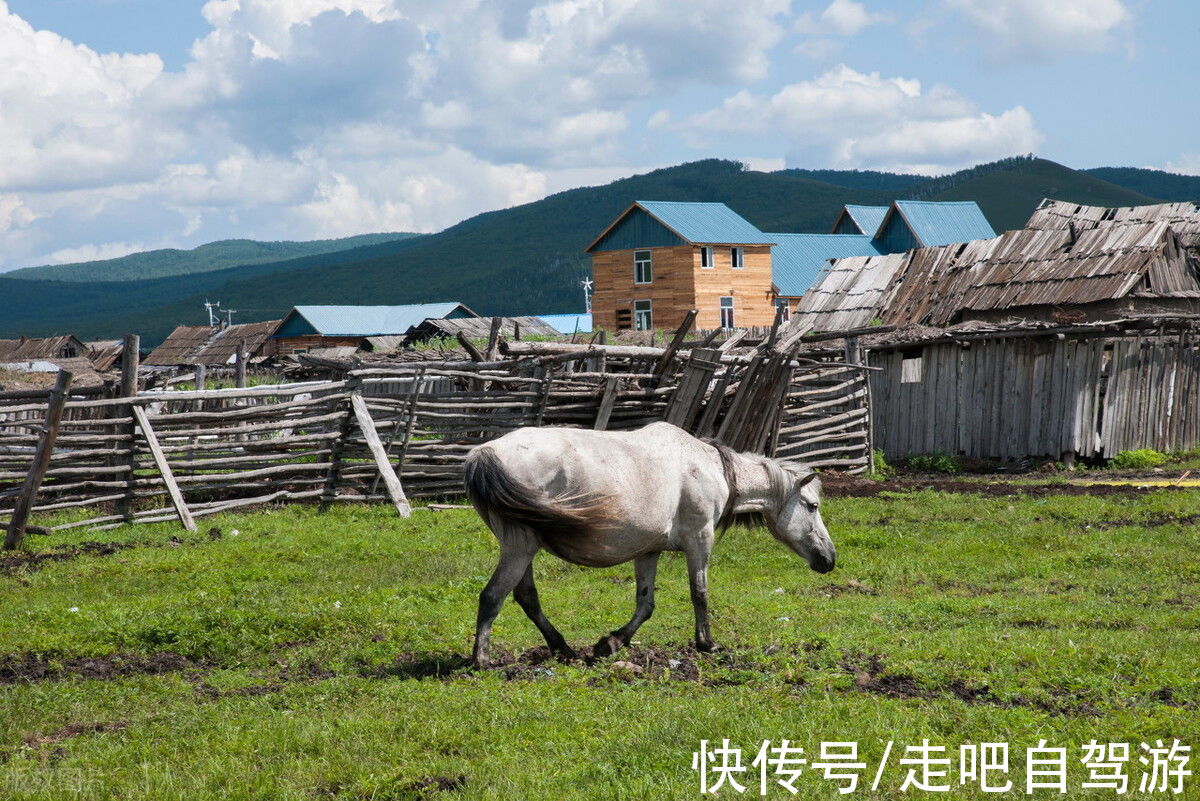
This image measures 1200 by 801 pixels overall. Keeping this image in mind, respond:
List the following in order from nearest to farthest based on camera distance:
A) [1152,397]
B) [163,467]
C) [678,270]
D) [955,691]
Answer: [955,691] → [163,467] → [1152,397] → [678,270]

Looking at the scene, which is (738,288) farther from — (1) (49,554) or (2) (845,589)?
(2) (845,589)

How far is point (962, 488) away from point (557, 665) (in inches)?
391

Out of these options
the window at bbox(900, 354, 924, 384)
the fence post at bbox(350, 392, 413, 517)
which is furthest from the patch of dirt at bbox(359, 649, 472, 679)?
the window at bbox(900, 354, 924, 384)

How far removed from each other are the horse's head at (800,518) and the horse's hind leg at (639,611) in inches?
42.6

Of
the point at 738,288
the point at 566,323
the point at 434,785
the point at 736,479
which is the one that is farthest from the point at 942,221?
the point at 434,785

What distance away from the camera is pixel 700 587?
7426 millimetres

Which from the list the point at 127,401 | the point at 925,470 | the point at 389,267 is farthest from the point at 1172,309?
the point at 389,267

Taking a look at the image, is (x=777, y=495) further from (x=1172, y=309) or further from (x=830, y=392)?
(x=1172, y=309)

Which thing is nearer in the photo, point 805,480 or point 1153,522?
point 805,480

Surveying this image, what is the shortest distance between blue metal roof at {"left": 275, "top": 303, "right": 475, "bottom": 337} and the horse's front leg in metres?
55.1

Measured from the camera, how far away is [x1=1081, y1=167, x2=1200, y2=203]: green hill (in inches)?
6607

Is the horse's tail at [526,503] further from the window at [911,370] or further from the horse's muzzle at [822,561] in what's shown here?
the window at [911,370]

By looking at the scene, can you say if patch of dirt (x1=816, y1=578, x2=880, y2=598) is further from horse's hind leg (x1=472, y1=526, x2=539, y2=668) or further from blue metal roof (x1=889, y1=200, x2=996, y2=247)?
blue metal roof (x1=889, y1=200, x2=996, y2=247)

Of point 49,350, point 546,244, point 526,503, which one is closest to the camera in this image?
point 526,503
